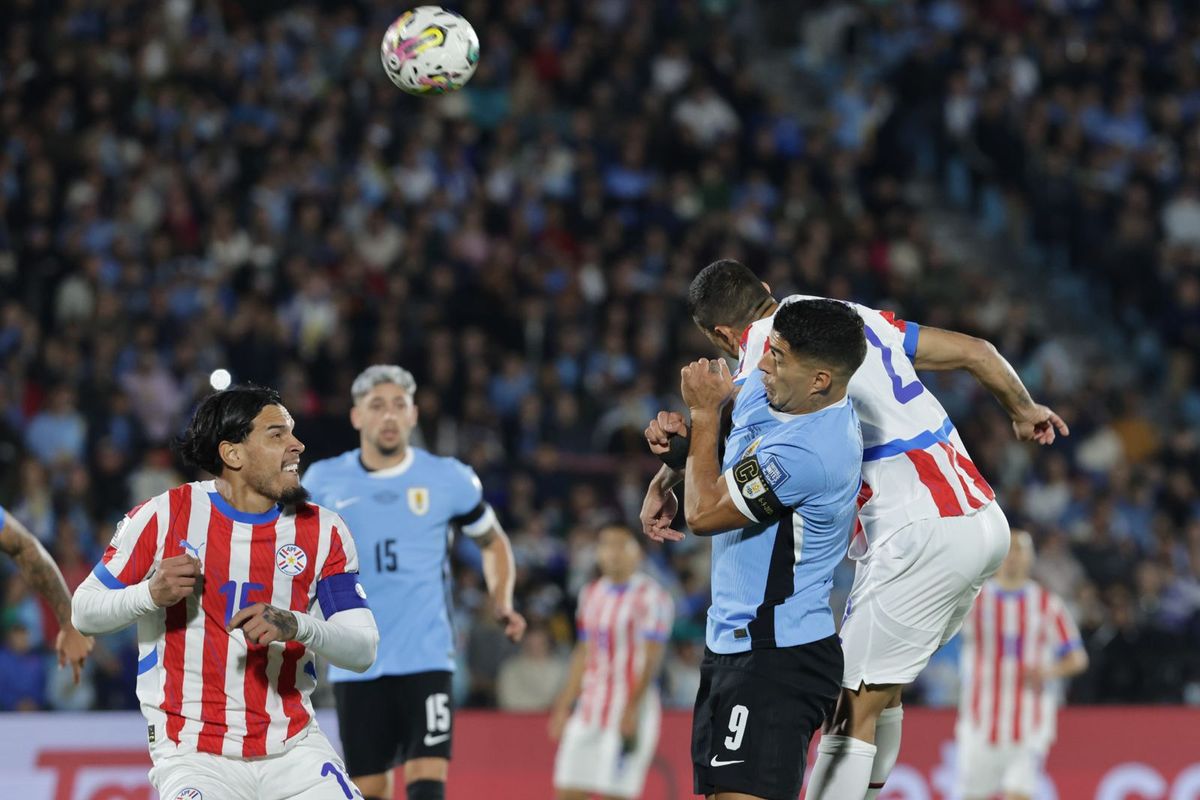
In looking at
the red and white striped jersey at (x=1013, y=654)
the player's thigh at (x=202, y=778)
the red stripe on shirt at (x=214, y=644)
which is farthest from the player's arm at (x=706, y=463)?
the red and white striped jersey at (x=1013, y=654)

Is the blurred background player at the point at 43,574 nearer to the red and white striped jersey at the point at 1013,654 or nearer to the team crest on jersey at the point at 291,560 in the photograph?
the team crest on jersey at the point at 291,560

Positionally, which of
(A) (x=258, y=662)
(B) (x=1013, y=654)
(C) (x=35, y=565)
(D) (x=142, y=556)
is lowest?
(B) (x=1013, y=654)

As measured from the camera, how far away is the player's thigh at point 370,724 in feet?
24.8

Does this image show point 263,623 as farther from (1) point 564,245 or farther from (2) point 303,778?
(1) point 564,245

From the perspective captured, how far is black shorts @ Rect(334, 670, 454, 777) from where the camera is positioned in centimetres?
755

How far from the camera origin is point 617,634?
10.8 metres

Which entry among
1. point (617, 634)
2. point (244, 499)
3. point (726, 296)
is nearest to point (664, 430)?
point (726, 296)

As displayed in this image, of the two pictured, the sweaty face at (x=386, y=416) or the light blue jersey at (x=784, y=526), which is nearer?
the light blue jersey at (x=784, y=526)

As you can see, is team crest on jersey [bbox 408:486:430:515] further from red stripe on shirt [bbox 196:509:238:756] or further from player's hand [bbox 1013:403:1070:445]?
player's hand [bbox 1013:403:1070:445]

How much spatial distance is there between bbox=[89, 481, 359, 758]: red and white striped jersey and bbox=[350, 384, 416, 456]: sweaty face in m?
2.42

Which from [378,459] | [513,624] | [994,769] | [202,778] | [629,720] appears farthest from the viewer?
[994,769]

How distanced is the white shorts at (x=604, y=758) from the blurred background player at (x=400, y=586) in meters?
2.80

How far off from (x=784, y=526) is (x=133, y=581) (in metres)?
2.06

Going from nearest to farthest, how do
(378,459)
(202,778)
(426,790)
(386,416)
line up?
(202,778) → (426,790) → (386,416) → (378,459)
